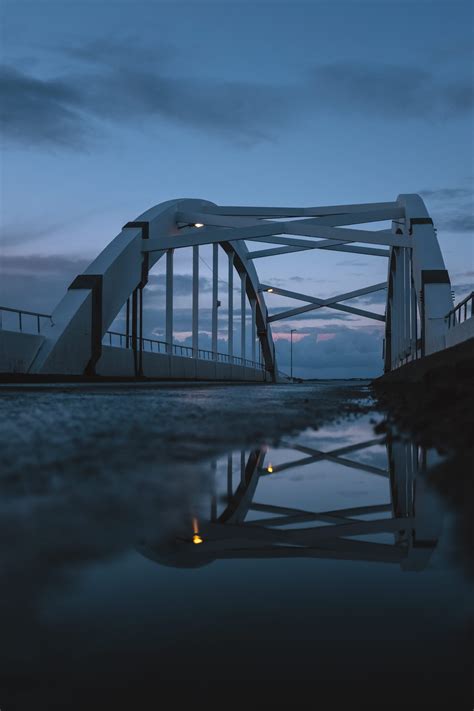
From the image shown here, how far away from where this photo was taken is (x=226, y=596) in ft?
3.25

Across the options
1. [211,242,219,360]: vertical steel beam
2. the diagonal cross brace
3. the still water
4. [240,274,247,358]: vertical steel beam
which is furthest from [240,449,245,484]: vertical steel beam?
the diagonal cross brace

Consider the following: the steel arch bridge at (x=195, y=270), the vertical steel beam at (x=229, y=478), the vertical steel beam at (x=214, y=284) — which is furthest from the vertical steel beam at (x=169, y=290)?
the vertical steel beam at (x=229, y=478)

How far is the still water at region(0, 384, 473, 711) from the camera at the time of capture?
2.46 ft

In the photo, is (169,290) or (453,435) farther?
(169,290)

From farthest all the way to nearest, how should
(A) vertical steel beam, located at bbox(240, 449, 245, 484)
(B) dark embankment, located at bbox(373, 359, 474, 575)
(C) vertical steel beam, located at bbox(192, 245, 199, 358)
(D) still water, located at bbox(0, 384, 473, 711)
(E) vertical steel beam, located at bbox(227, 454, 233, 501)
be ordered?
(C) vertical steel beam, located at bbox(192, 245, 199, 358) < (A) vertical steel beam, located at bbox(240, 449, 245, 484) < (E) vertical steel beam, located at bbox(227, 454, 233, 501) < (B) dark embankment, located at bbox(373, 359, 474, 575) < (D) still water, located at bbox(0, 384, 473, 711)

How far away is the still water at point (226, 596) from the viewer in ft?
2.46

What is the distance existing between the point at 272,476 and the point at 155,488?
1.69 feet

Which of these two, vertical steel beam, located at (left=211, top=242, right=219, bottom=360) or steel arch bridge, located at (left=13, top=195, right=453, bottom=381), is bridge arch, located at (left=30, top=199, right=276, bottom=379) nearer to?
steel arch bridge, located at (left=13, top=195, right=453, bottom=381)

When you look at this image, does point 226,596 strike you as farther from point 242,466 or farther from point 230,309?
point 230,309

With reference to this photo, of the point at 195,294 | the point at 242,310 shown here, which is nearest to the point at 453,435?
the point at 195,294

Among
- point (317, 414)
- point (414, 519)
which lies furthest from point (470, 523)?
point (317, 414)

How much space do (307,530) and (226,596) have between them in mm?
481

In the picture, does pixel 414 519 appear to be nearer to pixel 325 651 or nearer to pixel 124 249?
pixel 325 651

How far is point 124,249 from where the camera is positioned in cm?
2192
